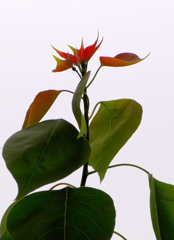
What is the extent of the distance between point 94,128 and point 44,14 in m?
0.75

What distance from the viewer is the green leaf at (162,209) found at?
65cm

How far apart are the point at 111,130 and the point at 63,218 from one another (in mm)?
194

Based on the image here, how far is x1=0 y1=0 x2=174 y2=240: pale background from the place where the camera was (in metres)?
1.37

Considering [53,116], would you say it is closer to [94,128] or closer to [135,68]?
[135,68]

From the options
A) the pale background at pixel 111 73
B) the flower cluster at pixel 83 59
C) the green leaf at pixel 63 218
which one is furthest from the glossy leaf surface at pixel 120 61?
the pale background at pixel 111 73

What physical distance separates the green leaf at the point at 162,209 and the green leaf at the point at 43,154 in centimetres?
15

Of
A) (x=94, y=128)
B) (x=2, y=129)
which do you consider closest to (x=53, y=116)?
(x=2, y=129)

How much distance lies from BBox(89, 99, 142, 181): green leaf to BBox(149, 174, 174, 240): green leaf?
8 cm

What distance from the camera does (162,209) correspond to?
67cm

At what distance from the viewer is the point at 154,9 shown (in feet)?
4.63

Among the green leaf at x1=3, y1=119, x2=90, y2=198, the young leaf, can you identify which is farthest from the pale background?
the green leaf at x1=3, y1=119, x2=90, y2=198

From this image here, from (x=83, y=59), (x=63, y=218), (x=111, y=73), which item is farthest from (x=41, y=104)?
(x=111, y=73)

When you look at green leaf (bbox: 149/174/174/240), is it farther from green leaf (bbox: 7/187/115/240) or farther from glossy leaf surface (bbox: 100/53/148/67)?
glossy leaf surface (bbox: 100/53/148/67)

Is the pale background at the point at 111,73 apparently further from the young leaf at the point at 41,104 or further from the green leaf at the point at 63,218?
the green leaf at the point at 63,218
